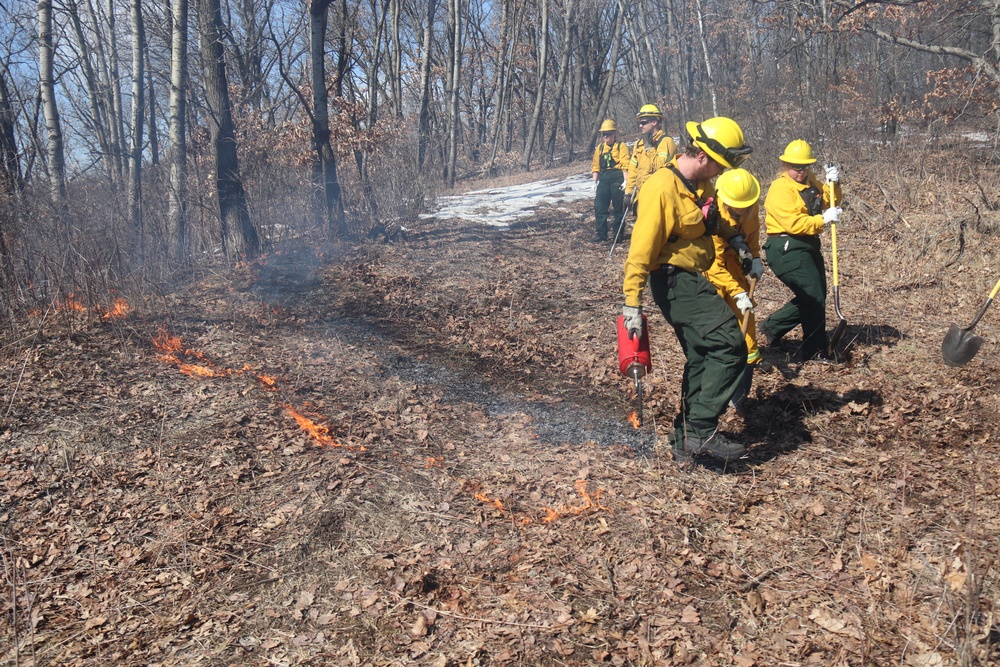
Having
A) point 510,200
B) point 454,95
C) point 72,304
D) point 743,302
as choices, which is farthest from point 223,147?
point 454,95

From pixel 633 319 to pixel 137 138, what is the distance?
11.6 m

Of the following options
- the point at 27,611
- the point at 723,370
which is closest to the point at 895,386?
the point at 723,370

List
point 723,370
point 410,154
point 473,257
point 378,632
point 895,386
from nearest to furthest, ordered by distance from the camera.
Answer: point 378,632 → point 723,370 → point 895,386 → point 473,257 → point 410,154

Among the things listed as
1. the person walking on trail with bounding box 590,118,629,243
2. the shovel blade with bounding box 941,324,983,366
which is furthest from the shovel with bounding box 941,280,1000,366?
the person walking on trail with bounding box 590,118,629,243

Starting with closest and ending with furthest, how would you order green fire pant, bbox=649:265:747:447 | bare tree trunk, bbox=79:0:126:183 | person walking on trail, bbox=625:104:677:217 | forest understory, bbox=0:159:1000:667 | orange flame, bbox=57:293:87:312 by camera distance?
forest understory, bbox=0:159:1000:667 < green fire pant, bbox=649:265:747:447 < orange flame, bbox=57:293:87:312 < person walking on trail, bbox=625:104:677:217 < bare tree trunk, bbox=79:0:126:183

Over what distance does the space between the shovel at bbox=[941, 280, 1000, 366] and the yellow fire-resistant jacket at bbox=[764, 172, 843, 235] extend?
1.40 metres

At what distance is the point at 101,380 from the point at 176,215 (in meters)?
4.91

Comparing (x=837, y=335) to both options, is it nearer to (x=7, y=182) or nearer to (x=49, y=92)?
(x=7, y=182)

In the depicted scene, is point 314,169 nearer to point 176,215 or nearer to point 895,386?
point 176,215

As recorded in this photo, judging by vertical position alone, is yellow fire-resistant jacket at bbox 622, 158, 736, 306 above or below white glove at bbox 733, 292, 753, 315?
above

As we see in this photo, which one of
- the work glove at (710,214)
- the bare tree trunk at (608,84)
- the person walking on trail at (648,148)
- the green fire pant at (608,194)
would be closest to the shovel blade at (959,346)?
the work glove at (710,214)

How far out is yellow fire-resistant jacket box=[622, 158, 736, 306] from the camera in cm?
431

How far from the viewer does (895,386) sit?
5.77 m

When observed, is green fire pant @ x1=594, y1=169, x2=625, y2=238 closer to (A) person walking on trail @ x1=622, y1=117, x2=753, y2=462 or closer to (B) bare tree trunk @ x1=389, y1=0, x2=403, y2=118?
(A) person walking on trail @ x1=622, y1=117, x2=753, y2=462
